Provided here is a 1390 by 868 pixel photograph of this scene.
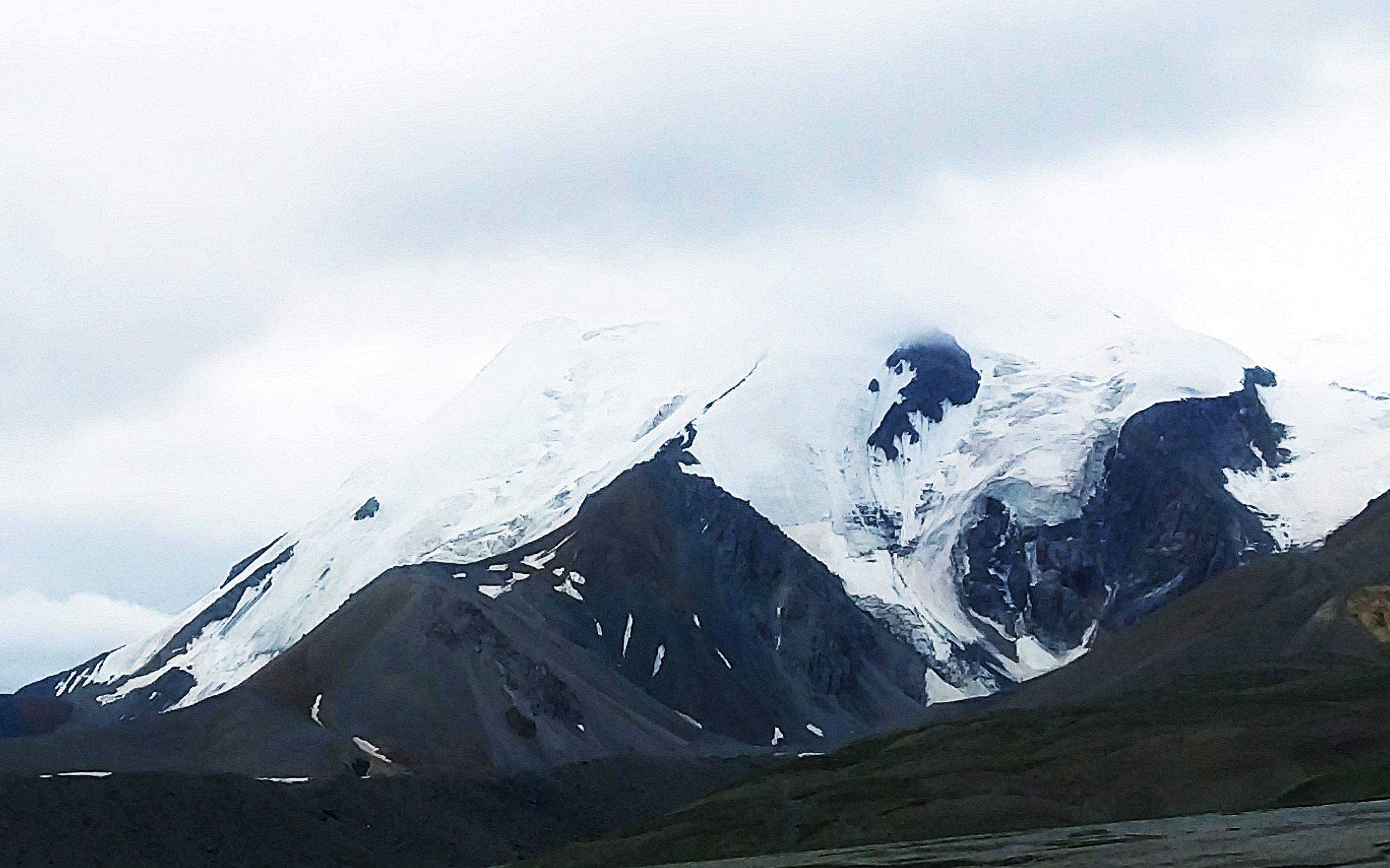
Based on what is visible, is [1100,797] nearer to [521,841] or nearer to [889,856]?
[889,856]

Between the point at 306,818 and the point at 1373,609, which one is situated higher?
the point at 306,818

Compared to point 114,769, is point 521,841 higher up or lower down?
lower down

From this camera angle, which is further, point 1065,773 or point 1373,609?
point 1373,609

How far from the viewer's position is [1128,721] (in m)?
137

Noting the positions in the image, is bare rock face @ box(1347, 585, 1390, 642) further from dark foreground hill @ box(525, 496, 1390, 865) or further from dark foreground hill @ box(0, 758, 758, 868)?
dark foreground hill @ box(0, 758, 758, 868)

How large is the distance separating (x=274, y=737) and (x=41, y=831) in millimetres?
58224

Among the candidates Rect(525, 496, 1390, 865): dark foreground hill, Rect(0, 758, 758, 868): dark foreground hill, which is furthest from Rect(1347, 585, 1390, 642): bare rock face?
Rect(0, 758, 758, 868): dark foreground hill

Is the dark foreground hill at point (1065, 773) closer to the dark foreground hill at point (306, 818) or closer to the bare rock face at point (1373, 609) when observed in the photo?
the dark foreground hill at point (306, 818)

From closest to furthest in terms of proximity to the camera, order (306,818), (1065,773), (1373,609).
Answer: (1065,773) < (306,818) < (1373,609)

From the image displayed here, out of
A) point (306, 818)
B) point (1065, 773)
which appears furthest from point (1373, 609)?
point (306, 818)

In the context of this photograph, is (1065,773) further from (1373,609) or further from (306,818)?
(1373,609)

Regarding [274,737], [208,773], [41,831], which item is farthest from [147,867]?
[274,737]

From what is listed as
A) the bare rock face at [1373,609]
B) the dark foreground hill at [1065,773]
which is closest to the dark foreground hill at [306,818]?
the dark foreground hill at [1065,773]

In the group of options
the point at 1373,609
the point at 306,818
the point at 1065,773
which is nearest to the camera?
the point at 1065,773
